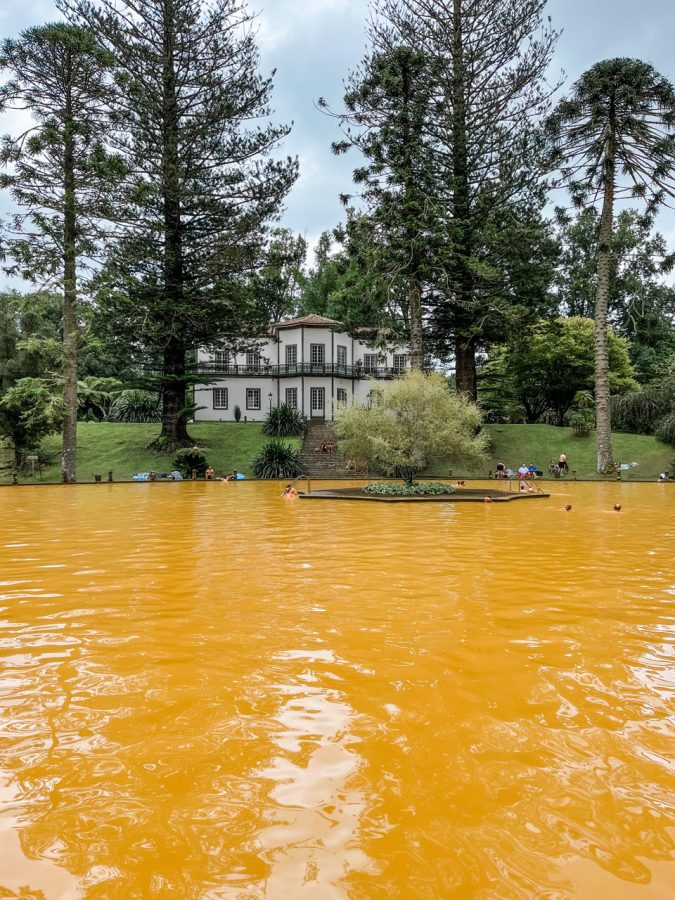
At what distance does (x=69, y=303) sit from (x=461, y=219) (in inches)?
829

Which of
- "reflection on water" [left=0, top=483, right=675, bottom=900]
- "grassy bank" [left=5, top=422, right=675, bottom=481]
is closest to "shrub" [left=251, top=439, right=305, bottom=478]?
"grassy bank" [left=5, top=422, right=675, bottom=481]

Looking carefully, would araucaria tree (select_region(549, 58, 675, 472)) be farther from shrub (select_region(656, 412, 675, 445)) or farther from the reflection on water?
the reflection on water

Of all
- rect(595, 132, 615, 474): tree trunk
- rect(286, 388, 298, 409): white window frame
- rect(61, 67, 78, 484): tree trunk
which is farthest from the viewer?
rect(286, 388, 298, 409): white window frame

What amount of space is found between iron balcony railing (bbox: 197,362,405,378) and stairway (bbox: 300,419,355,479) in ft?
22.6

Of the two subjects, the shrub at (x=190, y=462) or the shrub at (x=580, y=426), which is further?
the shrub at (x=580, y=426)

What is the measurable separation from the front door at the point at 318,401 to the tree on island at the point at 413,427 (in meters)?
24.7

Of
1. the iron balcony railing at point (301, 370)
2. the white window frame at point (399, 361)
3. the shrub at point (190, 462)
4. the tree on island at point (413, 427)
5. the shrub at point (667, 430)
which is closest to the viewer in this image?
the tree on island at point (413, 427)

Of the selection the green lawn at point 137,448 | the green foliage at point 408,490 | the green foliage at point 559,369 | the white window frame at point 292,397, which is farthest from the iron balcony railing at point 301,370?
the green foliage at point 408,490

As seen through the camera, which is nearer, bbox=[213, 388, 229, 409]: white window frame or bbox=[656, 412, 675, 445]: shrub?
bbox=[656, 412, 675, 445]: shrub

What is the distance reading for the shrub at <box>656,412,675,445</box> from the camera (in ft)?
111

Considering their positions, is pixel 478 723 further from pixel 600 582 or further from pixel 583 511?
pixel 583 511

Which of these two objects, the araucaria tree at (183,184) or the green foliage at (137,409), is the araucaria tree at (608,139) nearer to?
the araucaria tree at (183,184)

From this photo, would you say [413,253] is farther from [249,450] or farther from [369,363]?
[369,363]

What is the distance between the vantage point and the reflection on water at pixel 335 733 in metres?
2.12
